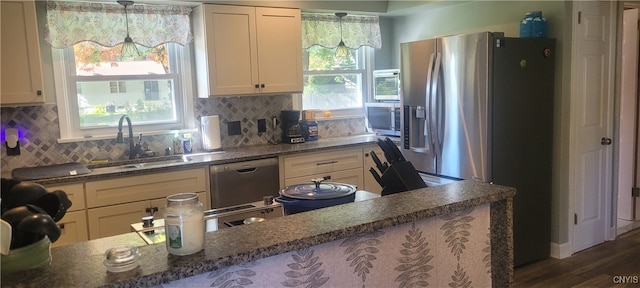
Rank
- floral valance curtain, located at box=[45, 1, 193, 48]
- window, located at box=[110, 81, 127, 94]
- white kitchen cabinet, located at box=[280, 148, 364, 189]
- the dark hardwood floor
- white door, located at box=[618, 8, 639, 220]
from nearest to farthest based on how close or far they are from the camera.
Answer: the dark hardwood floor < floral valance curtain, located at box=[45, 1, 193, 48] < window, located at box=[110, 81, 127, 94] < white kitchen cabinet, located at box=[280, 148, 364, 189] < white door, located at box=[618, 8, 639, 220]

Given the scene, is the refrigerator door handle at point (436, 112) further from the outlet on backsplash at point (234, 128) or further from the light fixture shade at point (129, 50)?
the light fixture shade at point (129, 50)

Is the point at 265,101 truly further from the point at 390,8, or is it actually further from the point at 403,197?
the point at 403,197

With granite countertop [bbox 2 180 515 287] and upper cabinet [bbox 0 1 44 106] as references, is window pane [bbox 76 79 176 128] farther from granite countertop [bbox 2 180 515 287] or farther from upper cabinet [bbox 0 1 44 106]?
granite countertop [bbox 2 180 515 287]

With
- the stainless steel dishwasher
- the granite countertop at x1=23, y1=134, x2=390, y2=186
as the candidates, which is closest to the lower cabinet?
the granite countertop at x1=23, y1=134, x2=390, y2=186

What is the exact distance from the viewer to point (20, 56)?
313 centimetres

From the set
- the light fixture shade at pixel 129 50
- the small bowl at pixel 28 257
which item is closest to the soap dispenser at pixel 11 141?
the light fixture shade at pixel 129 50

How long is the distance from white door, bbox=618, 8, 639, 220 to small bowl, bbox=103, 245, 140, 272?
453 cm

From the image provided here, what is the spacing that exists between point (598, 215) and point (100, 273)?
13.0 feet

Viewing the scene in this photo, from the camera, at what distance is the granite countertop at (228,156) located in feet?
10.5

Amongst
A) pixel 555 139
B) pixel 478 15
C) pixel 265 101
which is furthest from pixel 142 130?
pixel 555 139

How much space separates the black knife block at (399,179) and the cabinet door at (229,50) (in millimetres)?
2189

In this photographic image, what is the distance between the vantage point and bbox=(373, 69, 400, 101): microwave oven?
14.8 ft

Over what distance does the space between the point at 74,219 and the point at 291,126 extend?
196cm

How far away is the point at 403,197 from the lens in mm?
1744
